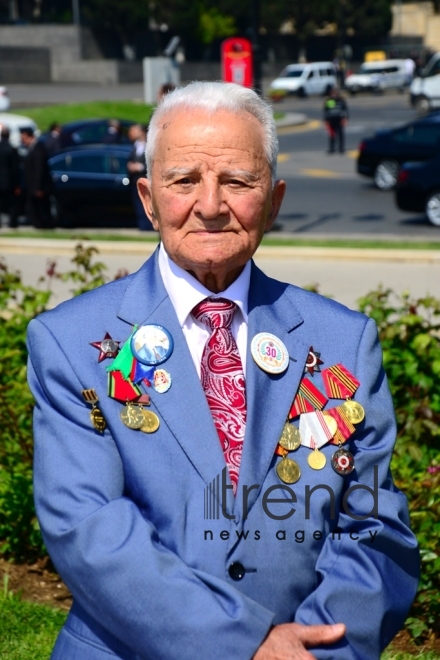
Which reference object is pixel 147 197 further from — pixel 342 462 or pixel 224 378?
pixel 342 462

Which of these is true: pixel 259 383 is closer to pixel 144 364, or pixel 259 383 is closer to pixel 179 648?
pixel 144 364

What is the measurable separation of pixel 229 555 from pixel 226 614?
0.16 metres

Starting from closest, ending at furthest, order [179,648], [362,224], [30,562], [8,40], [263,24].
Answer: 1. [179,648]
2. [30,562]
3. [362,224]
4. [8,40]
5. [263,24]

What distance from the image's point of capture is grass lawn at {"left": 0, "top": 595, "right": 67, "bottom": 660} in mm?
3826

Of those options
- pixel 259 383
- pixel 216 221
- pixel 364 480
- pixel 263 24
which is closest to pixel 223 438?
pixel 259 383

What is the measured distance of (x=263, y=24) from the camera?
7181 centimetres

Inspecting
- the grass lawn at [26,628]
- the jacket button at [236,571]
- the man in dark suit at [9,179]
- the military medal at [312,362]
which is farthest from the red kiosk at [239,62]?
the jacket button at [236,571]

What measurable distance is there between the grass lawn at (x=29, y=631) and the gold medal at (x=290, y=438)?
1.67 meters

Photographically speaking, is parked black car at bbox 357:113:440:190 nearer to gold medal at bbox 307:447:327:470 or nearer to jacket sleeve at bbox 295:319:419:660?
jacket sleeve at bbox 295:319:419:660

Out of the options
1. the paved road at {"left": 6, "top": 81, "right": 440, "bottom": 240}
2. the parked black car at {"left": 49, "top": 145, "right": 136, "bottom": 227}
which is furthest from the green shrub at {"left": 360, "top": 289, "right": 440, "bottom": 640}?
the parked black car at {"left": 49, "top": 145, "right": 136, "bottom": 227}

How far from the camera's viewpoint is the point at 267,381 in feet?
8.04

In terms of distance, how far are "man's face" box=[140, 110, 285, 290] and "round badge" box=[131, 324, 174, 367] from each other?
168 mm

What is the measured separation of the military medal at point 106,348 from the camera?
2.39m

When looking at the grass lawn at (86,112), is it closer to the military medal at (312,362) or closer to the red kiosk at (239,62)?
the red kiosk at (239,62)
